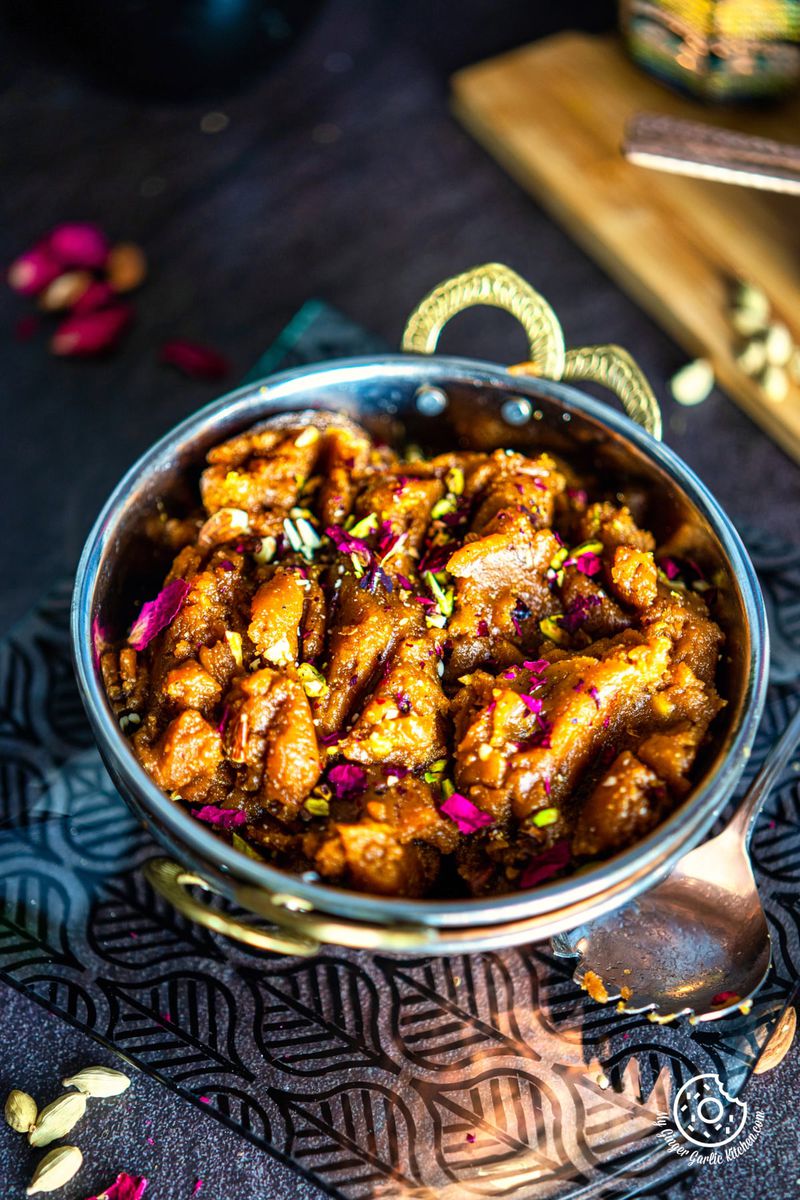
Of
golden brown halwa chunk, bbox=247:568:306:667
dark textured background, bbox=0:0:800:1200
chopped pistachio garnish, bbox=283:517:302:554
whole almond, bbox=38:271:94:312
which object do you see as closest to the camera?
golden brown halwa chunk, bbox=247:568:306:667

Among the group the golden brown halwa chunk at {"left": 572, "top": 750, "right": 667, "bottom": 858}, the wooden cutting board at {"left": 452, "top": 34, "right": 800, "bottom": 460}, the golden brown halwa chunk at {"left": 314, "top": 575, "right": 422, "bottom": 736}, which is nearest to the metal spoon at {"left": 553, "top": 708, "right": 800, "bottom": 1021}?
the golden brown halwa chunk at {"left": 572, "top": 750, "right": 667, "bottom": 858}

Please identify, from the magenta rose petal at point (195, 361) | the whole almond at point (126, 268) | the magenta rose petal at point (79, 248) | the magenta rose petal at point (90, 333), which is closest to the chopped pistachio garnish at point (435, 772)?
the magenta rose petal at point (195, 361)

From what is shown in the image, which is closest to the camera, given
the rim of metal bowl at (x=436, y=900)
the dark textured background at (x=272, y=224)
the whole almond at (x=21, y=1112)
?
the rim of metal bowl at (x=436, y=900)

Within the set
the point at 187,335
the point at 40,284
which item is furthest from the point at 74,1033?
the point at 40,284

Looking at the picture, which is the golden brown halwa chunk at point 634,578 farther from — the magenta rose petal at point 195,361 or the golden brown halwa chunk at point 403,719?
the magenta rose petal at point 195,361

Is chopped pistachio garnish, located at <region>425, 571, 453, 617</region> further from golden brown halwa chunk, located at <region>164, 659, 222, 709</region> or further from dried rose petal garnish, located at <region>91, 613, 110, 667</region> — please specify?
dried rose petal garnish, located at <region>91, 613, 110, 667</region>

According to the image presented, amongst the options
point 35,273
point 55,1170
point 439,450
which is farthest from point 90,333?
point 55,1170
